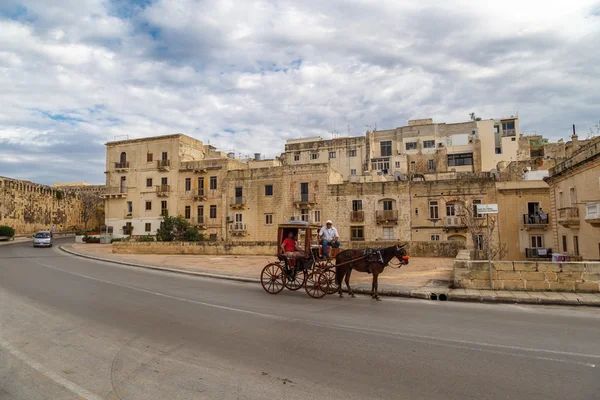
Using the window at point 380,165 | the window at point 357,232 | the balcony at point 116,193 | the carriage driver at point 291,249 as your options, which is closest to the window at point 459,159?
the window at point 380,165

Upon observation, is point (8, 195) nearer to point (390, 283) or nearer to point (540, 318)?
point (390, 283)

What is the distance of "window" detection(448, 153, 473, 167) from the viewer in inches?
2063

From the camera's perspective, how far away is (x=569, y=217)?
22750 millimetres

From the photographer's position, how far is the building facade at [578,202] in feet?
64.5

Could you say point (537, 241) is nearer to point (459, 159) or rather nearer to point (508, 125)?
point (459, 159)

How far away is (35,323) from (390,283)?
31.5ft

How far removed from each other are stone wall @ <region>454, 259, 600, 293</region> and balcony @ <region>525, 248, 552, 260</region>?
925 inches

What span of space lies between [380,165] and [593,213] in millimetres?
33517

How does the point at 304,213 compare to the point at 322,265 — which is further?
the point at 304,213

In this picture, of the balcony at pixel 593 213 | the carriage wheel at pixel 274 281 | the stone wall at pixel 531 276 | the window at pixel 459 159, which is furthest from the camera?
the window at pixel 459 159

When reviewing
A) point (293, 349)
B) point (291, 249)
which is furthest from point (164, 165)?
point (293, 349)

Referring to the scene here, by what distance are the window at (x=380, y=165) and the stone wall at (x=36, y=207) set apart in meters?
47.4

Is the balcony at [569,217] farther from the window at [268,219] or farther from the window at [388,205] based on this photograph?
the window at [268,219]

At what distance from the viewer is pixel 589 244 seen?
21.8 m
